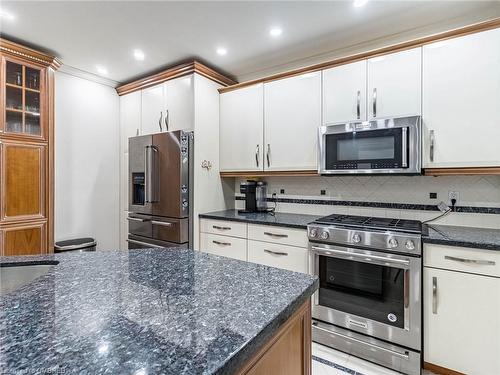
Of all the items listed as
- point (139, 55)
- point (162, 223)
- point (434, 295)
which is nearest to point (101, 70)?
point (139, 55)

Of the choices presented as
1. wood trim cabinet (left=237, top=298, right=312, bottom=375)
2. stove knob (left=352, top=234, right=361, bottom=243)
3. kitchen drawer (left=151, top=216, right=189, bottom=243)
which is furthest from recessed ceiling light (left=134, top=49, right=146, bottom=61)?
wood trim cabinet (left=237, top=298, right=312, bottom=375)

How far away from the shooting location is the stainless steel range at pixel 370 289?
1.84 meters

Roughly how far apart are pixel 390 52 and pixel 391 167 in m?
0.95

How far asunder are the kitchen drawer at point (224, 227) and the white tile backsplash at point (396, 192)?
2.21 feet

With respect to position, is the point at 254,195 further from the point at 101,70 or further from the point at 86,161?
the point at 101,70

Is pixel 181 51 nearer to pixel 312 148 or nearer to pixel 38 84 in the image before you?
pixel 38 84

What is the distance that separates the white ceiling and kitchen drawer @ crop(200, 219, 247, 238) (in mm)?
1738

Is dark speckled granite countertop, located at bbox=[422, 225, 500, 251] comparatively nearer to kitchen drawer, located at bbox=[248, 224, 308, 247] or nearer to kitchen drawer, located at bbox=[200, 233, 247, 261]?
kitchen drawer, located at bbox=[248, 224, 308, 247]

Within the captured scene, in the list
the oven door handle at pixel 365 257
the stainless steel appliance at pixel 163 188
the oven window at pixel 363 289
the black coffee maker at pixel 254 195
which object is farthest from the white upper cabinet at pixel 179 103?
the oven window at pixel 363 289

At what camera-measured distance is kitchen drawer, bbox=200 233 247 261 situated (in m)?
2.68

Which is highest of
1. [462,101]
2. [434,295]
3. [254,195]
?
[462,101]

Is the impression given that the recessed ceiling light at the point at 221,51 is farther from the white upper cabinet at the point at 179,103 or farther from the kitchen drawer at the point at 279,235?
the kitchen drawer at the point at 279,235

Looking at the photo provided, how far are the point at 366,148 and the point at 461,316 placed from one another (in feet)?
4.32

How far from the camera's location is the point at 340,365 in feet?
6.38
